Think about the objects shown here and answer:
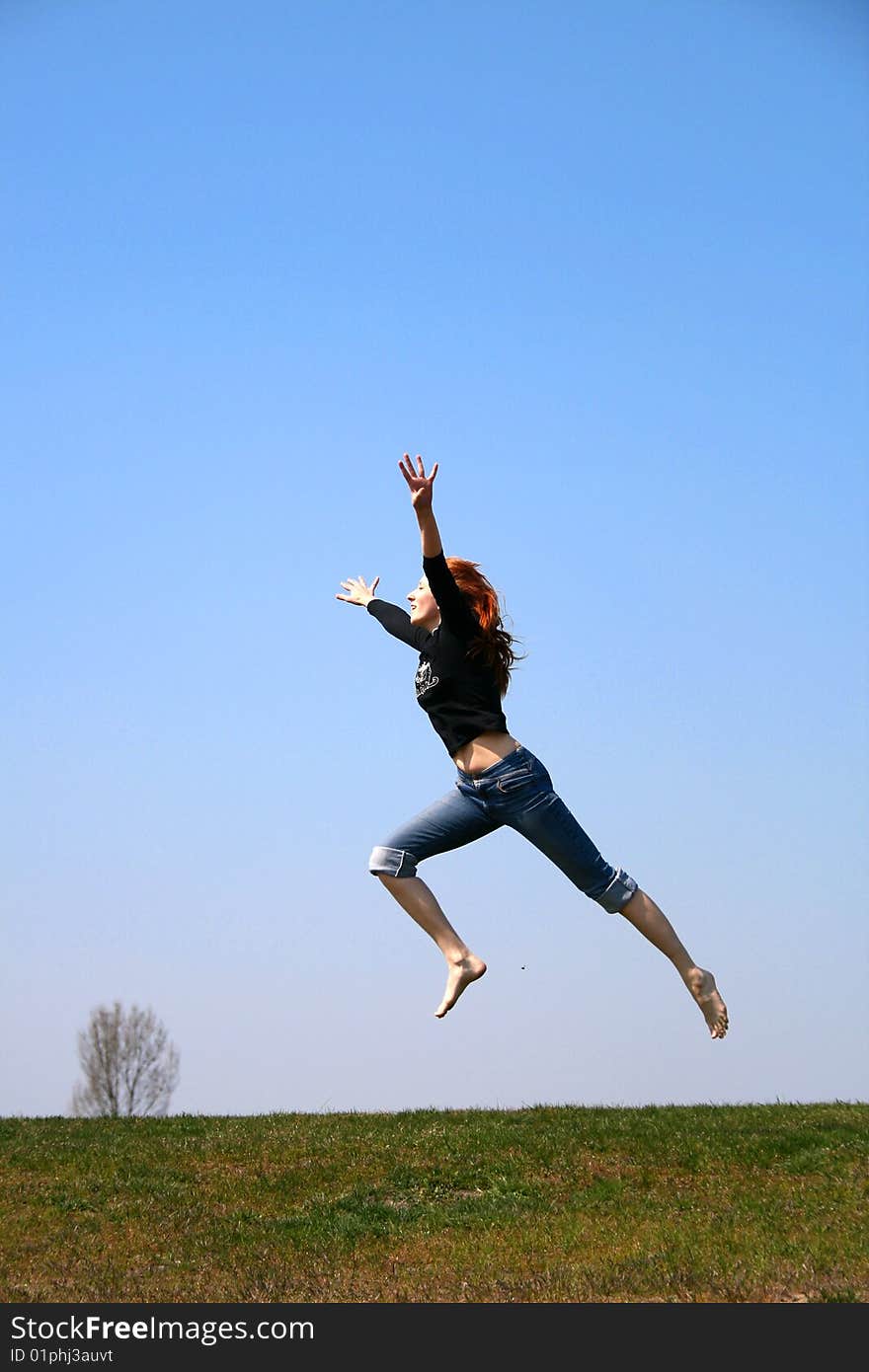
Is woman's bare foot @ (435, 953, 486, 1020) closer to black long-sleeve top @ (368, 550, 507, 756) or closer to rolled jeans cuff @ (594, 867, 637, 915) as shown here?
rolled jeans cuff @ (594, 867, 637, 915)

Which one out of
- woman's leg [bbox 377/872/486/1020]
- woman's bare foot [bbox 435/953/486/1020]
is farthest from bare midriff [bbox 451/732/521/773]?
woman's bare foot [bbox 435/953/486/1020]

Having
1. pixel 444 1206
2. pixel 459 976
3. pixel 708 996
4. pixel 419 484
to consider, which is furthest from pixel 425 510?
pixel 444 1206

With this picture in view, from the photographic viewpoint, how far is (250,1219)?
1611cm

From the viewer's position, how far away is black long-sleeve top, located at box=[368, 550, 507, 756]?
9398mm

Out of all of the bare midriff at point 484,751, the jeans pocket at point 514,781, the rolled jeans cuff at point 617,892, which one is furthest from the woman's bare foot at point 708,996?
the bare midriff at point 484,751

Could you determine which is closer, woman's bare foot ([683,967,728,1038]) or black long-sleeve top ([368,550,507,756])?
black long-sleeve top ([368,550,507,756])

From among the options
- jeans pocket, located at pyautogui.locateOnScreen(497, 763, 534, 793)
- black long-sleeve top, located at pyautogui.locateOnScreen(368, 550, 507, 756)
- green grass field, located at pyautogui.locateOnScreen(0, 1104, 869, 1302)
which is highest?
black long-sleeve top, located at pyautogui.locateOnScreen(368, 550, 507, 756)

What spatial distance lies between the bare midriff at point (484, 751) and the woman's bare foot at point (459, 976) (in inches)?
51.1

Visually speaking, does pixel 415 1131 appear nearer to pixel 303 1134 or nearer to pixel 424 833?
pixel 303 1134

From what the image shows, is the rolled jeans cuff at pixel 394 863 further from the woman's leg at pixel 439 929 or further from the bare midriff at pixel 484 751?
the bare midriff at pixel 484 751

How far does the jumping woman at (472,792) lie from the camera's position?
932cm
